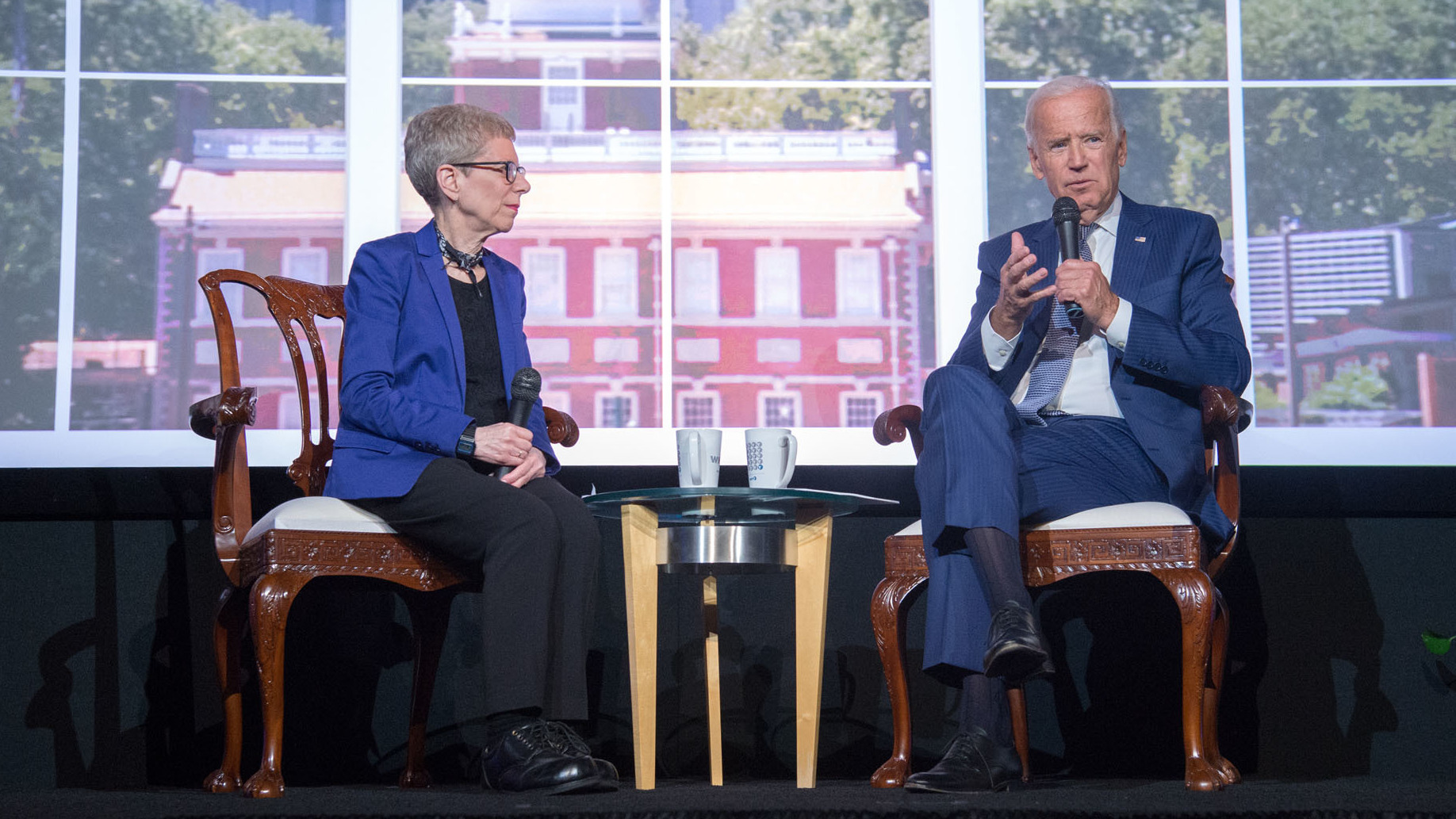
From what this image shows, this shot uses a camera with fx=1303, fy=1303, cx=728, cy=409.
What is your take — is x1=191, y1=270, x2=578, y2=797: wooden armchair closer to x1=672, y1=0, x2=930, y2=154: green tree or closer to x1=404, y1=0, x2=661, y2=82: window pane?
x1=404, y1=0, x2=661, y2=82: window pane

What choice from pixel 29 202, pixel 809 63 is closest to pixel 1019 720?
pixel 809 63

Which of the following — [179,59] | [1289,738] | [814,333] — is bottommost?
[1289,738]

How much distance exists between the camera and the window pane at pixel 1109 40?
3340mm

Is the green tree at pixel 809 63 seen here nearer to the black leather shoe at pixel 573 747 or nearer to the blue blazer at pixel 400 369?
the blue blazer at pixel 400 369

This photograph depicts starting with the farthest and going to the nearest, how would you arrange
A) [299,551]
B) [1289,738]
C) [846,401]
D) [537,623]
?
[846,401] < [1289,738] < [299,551] < [537,623]

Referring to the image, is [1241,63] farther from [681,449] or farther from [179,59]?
[179,59]

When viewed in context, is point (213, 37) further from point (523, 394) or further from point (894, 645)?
point (894, 645)

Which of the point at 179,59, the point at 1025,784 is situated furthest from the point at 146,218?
the point at 1025,784

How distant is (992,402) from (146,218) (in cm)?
218

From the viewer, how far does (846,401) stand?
3248 mm

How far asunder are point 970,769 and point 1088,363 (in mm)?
828

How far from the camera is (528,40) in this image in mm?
3314

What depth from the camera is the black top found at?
243 centimetres

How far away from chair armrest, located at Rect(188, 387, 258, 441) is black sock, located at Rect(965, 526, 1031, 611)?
1.24 meters
